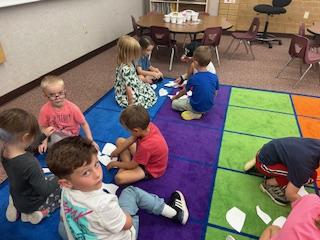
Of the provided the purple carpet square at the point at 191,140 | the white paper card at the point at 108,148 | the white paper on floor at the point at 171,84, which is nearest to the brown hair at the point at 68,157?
the white paper card at the point at 108,148

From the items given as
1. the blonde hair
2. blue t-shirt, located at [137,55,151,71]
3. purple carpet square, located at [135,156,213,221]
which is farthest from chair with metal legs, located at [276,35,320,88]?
purple carpet square, located at [135,156,213,221]

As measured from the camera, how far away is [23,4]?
120 inches

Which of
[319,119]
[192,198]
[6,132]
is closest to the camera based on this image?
[6,132]

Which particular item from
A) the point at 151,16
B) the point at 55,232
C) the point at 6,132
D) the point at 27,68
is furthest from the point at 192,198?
the point at 151,16

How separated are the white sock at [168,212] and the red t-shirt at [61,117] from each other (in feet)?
3.26

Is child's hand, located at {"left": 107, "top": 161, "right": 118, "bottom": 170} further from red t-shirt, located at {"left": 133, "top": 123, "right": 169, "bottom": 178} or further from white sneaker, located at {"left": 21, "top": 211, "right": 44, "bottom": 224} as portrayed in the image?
white sneaker, located at {"left": 21, "top": 211, "right": 44, "bottom": 224}

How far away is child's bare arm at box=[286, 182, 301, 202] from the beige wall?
5.12 m

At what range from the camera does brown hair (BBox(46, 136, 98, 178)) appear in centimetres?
101

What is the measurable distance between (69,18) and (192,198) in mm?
3311

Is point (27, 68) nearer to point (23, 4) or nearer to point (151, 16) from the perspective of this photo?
point (23, 4)

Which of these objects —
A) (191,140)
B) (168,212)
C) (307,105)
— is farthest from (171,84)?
(168,212)

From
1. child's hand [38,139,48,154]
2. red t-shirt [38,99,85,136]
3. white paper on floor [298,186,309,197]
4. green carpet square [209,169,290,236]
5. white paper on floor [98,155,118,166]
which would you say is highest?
red t-shirt [38,99,85,136]

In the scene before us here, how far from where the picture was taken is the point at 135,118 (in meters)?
1.71

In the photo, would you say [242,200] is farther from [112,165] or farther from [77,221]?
[77,221]
